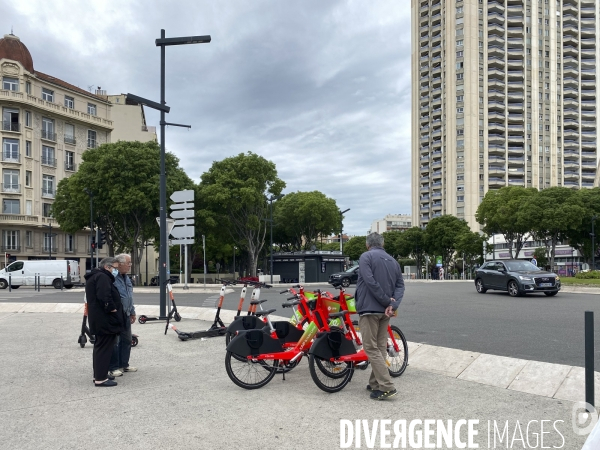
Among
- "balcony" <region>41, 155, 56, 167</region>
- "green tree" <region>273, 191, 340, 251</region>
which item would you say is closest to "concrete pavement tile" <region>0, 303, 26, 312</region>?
"balcony" <region>41, 155, 56, 167</region>

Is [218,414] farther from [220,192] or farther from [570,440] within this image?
[220,192]

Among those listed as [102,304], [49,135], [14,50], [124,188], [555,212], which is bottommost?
[102,304]

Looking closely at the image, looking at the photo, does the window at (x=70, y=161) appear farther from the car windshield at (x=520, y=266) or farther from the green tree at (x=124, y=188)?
the car windshield at (x=520, y=266)

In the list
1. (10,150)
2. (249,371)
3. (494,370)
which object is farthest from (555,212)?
(10,150)

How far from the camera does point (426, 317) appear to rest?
13602mm

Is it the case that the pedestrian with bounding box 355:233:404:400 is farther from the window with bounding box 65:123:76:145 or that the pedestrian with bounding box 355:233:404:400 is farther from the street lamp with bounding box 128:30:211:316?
the window with bounding box 65:123:76:145

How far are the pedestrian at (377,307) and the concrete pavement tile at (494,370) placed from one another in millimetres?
1653

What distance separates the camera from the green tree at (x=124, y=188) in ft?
123

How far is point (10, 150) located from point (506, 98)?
8091 cm

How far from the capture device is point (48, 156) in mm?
A: 55156

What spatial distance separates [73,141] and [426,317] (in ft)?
175

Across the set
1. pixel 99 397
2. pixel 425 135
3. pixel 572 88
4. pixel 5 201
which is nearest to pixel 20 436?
pixel 99 397

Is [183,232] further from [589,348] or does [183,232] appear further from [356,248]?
[356,248]

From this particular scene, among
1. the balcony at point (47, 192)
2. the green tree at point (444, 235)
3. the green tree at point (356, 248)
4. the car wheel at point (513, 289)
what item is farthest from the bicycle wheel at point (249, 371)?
the green tree at point (356, 248)
